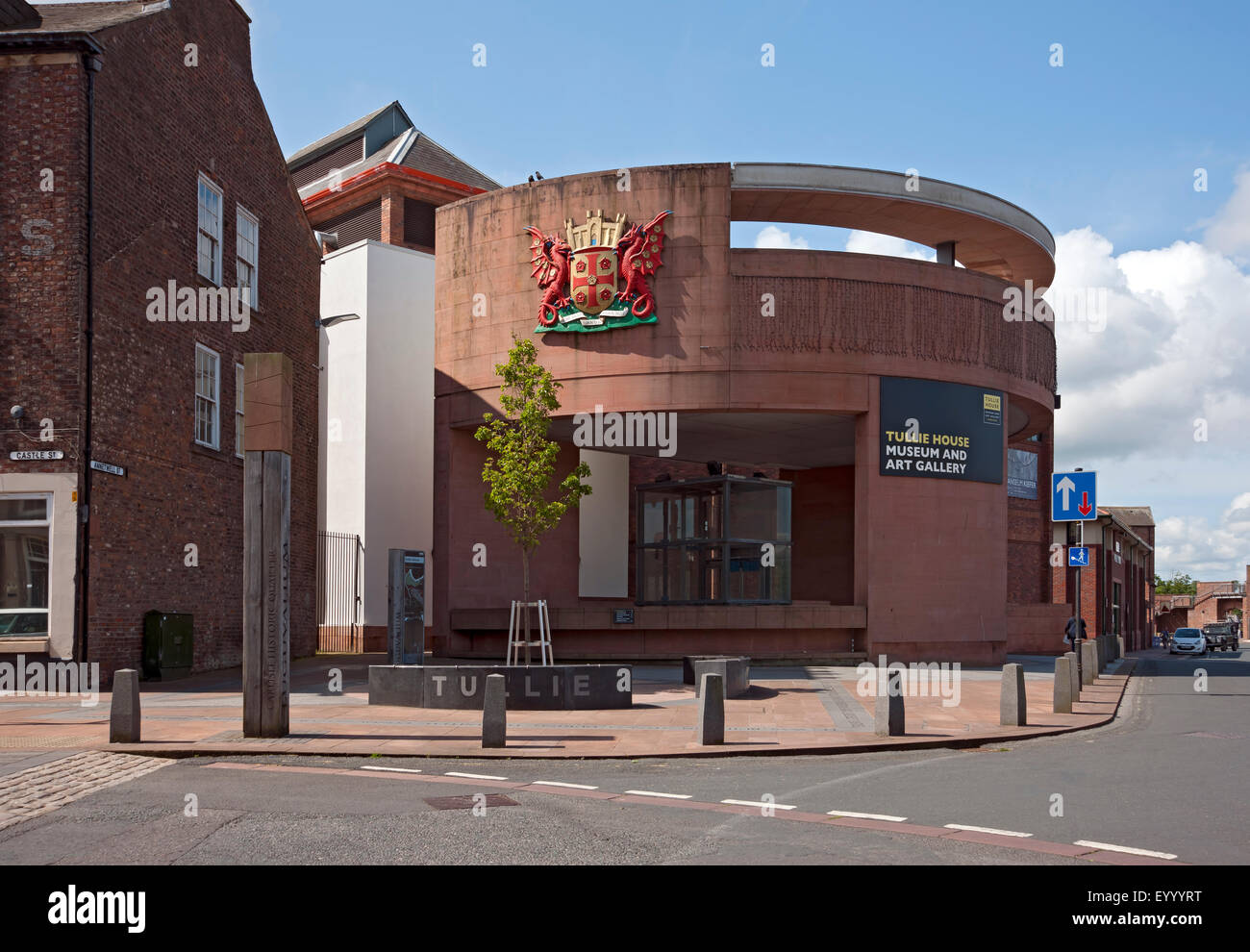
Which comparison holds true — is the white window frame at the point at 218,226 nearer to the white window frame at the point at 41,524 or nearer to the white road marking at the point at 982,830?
the white window frame at the point at 41,524

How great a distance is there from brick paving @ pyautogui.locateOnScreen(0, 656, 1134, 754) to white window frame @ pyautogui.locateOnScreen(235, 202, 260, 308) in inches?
377

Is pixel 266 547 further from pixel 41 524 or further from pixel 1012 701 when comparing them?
pixel 1012 701

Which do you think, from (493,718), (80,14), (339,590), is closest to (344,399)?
(339,590)

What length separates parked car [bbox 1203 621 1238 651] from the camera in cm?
7012

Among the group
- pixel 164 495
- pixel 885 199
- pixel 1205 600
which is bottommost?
pixel 1205 600

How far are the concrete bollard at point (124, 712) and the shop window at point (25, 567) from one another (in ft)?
27.1

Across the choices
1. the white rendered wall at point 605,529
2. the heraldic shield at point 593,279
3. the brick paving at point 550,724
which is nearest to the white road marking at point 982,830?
the brick paving at point 550,724

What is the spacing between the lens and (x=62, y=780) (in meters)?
10.6

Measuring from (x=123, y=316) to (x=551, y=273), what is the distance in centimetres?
1111

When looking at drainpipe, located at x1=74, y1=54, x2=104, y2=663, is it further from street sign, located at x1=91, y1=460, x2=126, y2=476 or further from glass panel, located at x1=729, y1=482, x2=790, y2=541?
glass panel, located at x1=729, y1=482, x2=790, y2=541
